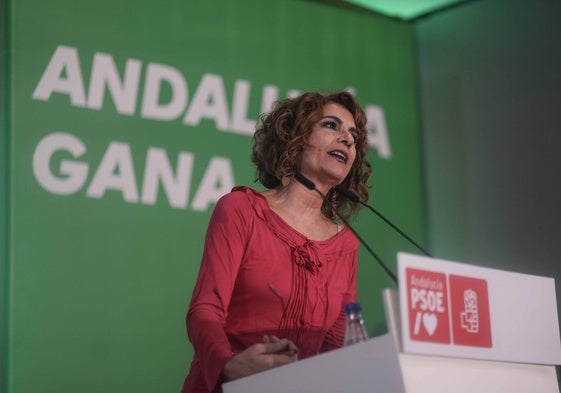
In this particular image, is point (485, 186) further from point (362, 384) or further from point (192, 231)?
point (362, 384)

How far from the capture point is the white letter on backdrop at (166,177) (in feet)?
13.3

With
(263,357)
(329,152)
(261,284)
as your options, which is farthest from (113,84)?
(263,357)

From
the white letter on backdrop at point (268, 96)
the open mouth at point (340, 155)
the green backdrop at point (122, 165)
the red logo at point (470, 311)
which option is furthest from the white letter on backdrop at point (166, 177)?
the red logo at point (470, 311)

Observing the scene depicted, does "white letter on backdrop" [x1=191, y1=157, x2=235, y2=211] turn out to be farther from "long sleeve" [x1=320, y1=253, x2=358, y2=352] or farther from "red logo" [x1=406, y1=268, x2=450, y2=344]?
"red logo" [x1=406, y1=268, x2=450, y2=344]

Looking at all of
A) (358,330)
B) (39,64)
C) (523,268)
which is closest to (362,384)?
(358,330)

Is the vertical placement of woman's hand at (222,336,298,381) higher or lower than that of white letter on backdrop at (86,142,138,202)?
lower

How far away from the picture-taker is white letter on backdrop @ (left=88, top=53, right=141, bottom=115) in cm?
398

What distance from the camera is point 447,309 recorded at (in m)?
1.96

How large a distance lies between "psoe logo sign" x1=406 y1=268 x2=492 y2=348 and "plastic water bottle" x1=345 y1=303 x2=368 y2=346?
0.69ft

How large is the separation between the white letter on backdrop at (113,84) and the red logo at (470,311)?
7.38 feet

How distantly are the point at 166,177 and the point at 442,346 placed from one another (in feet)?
7.67

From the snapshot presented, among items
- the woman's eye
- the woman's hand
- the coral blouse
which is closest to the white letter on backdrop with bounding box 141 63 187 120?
the woman's eye

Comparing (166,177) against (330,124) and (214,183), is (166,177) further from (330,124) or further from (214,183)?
(330,124)

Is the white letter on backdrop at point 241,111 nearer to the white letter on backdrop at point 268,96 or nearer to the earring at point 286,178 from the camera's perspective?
the white letter on backdrop at point 268,96
